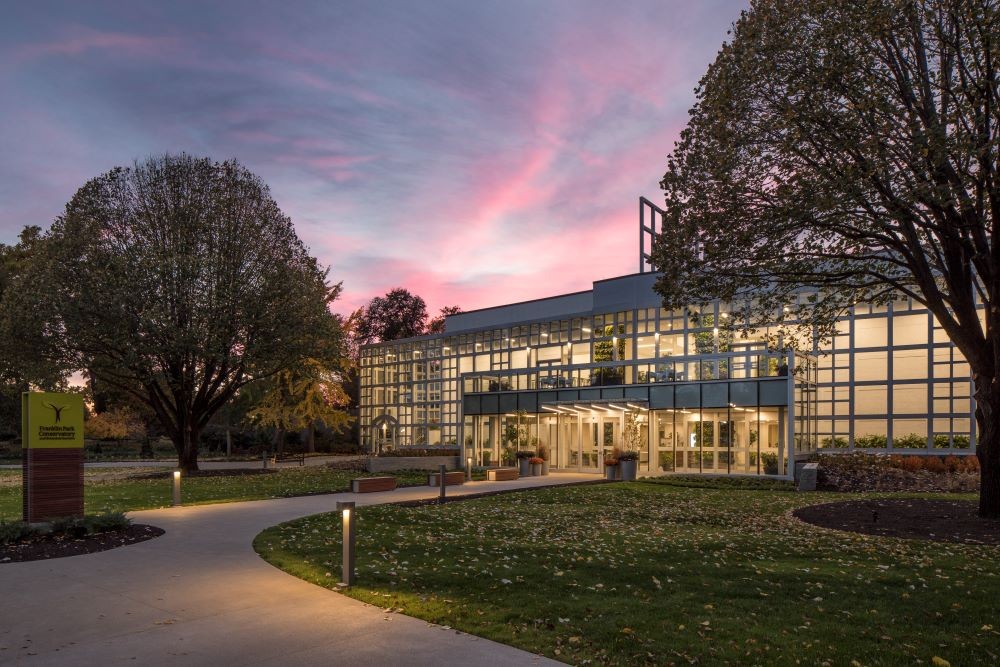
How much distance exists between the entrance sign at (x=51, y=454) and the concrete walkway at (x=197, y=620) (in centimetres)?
343

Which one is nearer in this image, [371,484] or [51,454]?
[51,454]

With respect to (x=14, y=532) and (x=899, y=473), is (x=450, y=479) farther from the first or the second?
(x=899, y=473)

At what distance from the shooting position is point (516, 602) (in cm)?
808

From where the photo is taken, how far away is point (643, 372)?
37.2 meters

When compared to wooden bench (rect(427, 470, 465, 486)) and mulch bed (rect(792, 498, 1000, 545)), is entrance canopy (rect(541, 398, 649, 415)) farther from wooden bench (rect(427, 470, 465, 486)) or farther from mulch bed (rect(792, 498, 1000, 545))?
mulch bed (rect(792, 498, 1000, 545))

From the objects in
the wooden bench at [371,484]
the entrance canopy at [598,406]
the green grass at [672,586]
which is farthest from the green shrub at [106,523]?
the entrance canopy at [598,406]

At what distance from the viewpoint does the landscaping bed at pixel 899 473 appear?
25.6 m

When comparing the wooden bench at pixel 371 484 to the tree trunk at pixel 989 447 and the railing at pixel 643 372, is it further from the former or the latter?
the tree trunk at pixel 989 447

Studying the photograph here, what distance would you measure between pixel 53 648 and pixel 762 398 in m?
28.7

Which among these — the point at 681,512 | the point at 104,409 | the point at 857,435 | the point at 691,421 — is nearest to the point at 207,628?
the point at 681,512

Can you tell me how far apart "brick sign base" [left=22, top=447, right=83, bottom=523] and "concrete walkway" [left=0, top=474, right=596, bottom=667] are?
3.41 m

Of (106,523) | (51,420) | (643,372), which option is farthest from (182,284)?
(643,372)

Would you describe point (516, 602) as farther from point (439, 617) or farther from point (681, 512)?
point (681, 512)

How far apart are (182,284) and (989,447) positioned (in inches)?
1093
